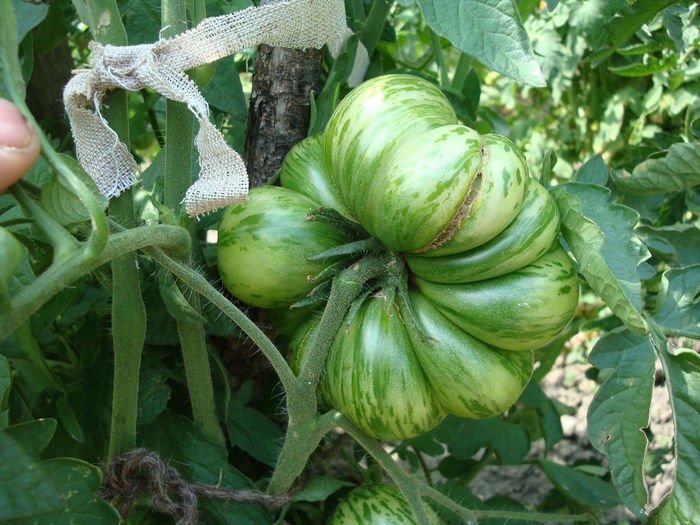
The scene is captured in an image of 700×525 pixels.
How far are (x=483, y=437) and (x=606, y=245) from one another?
0.49 meters

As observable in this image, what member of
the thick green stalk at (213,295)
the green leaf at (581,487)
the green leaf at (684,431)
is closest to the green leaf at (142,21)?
the thick green stalk at (213,295)

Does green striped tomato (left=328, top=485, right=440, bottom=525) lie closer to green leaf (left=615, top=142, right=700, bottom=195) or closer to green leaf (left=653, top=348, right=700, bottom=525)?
green leaf (left=653, top=348, right=700, bottom=525)

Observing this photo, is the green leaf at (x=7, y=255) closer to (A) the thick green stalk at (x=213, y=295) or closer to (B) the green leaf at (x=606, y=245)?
(A) the thick green stalk at (x=213, y=295)

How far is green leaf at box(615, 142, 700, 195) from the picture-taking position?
2.75ft

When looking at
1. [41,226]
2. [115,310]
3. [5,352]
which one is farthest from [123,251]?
[5,352]

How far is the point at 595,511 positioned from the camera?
122cm

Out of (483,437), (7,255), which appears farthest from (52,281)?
(483,437)

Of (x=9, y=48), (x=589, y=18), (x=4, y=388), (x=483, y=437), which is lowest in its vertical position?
(x=483, y=437)

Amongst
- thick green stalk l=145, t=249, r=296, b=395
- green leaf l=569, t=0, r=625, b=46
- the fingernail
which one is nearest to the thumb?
the fingernail

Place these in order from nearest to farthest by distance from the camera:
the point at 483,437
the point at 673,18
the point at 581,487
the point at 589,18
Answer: the point at 673,18
the point at 483,437
the point at 581,487
the point at 589,18

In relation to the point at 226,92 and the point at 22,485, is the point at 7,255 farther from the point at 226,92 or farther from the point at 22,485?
the point at 226,92

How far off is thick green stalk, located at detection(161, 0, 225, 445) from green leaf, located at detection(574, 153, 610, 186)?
478 mm

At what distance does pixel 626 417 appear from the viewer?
0.74 meters

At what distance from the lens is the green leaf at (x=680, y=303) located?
0.79 metres
